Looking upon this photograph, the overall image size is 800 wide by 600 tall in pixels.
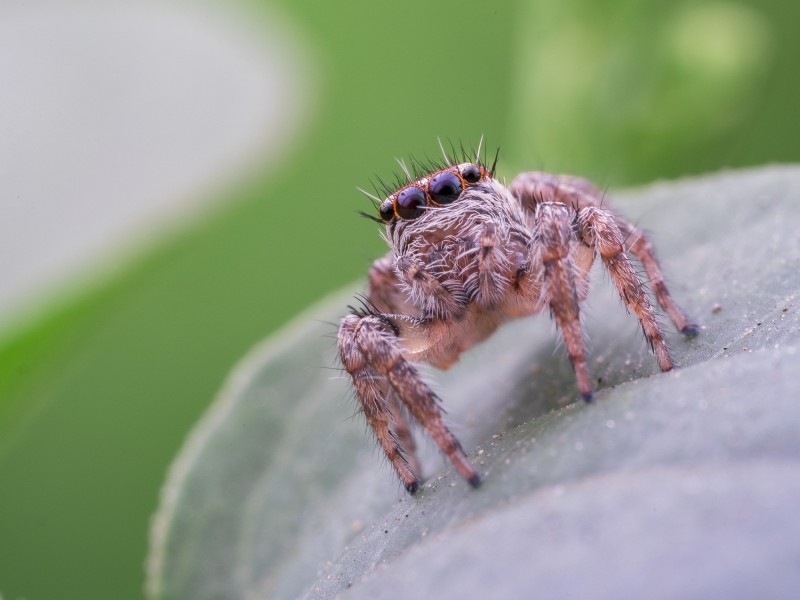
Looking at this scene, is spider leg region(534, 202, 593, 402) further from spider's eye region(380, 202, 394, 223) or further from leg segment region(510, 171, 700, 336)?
spider's eye region(380, 202, 394, 223)

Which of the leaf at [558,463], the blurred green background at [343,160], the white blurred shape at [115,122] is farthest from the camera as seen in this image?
the blurred green background at [343,160]

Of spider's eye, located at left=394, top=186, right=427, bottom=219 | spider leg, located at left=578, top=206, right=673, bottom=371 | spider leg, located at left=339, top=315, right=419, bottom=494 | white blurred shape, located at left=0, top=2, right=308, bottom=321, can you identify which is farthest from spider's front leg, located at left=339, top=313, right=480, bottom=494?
white blurred shape, located at left=0, top=2, right=308, bottom=321

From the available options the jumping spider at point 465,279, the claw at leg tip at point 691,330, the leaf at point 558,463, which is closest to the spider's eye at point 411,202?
the jumping spider at point 465,279

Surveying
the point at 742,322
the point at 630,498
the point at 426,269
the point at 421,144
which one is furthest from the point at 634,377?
the point at 421,144

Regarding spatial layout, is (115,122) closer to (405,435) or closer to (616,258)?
(405,435)

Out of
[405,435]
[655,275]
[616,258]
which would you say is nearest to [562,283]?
[616,258]

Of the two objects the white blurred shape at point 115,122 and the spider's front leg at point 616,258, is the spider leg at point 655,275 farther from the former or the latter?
the white blurred shape at point 115,122
